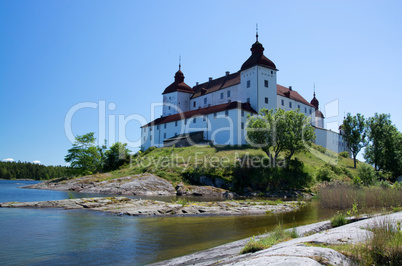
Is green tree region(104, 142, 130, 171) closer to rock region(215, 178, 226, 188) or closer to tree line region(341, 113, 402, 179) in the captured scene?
rock region(215, 178, 226, 188)

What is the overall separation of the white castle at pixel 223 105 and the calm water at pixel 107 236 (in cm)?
3634

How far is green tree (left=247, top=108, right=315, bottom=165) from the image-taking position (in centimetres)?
4225

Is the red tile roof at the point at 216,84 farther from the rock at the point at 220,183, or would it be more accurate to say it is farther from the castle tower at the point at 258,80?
the rock at the point at 220,183

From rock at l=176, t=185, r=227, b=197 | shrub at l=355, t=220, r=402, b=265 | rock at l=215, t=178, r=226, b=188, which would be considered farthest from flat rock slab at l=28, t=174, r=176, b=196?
shrub at l=355, t=220, r=402, b=265

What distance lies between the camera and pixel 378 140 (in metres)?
51.2

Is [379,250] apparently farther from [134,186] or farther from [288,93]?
[288,93]

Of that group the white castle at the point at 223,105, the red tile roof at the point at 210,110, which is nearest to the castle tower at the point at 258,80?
the white castle at the point at 223,105

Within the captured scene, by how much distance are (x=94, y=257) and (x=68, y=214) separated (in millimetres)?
9082

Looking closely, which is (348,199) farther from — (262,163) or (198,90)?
(198,90)

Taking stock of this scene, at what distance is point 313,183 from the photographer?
42031 millimetres

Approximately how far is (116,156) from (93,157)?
4.79 meters

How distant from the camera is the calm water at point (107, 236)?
29.9ft

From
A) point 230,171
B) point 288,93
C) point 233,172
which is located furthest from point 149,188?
point 288,93

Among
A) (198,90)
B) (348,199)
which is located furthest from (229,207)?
(198,90)
